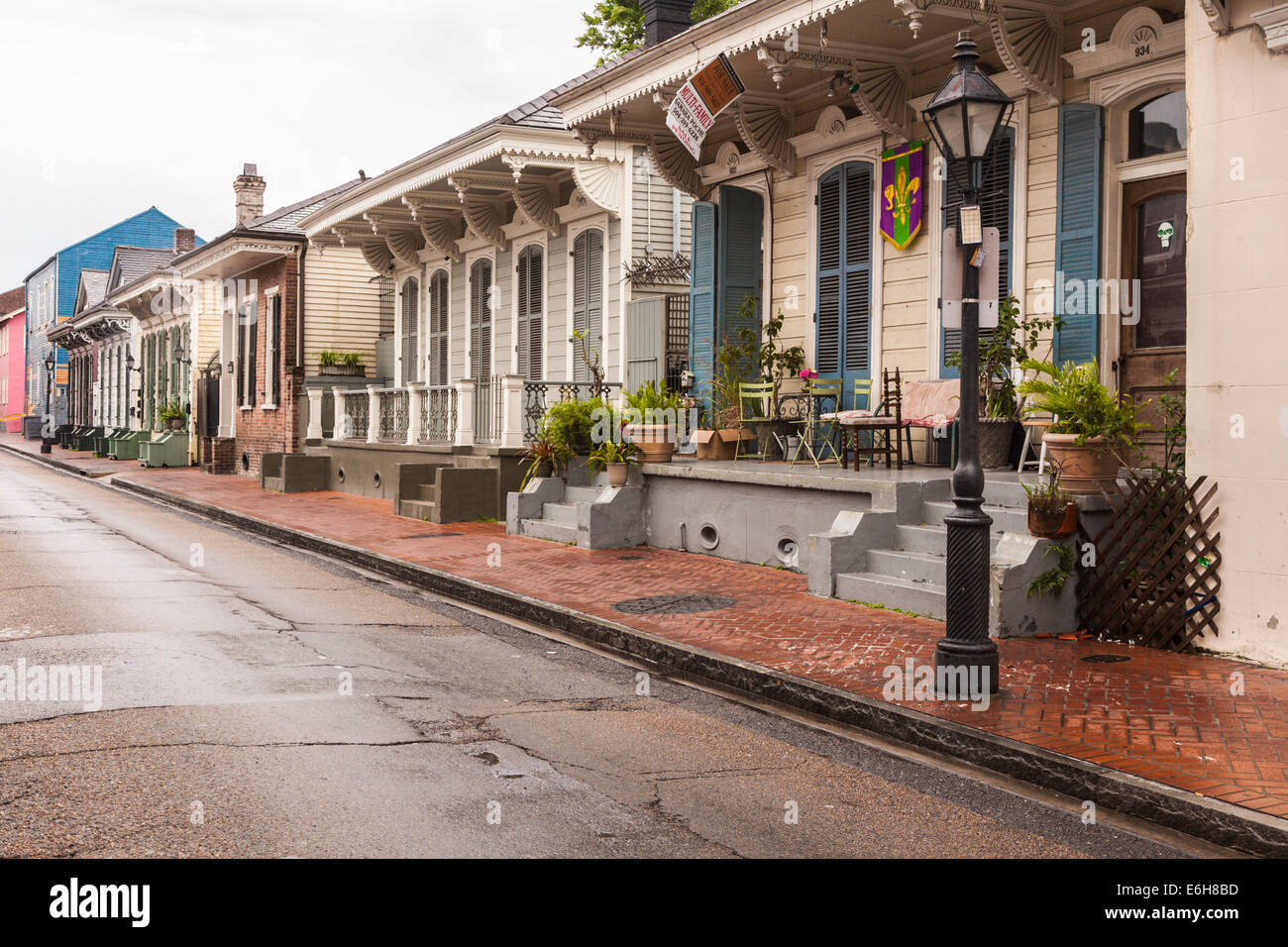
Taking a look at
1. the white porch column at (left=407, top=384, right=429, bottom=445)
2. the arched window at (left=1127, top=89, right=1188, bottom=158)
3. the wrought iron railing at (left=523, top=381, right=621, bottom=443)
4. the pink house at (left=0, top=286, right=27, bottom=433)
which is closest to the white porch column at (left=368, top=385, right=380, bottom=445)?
the white porch column at (left=407, top=384, right=429, bottom=445)

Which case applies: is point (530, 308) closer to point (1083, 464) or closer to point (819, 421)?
point (819, 421)

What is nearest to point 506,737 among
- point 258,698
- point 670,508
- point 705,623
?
point 258,698

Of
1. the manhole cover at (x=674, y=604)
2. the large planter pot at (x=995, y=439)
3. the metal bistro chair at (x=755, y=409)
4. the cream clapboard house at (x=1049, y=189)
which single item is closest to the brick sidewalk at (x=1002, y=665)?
the manhole cover at (x=674, y=604)

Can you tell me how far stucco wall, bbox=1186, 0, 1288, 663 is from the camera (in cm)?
760

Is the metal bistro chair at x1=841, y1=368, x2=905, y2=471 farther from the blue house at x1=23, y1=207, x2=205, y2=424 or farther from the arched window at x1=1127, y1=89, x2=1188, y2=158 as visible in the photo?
the blue house at x1=23, y1=207, x2=205, y2=424

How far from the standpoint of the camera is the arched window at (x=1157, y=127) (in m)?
10.1

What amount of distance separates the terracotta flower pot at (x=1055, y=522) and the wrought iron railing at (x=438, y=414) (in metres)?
10.9

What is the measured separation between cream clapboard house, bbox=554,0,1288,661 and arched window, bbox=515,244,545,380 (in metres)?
4.54

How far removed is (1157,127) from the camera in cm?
1027

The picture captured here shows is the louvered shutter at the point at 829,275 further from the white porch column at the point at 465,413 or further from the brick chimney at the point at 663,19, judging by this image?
the white porch column at the point at 465,413

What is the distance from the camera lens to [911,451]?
12.4 m

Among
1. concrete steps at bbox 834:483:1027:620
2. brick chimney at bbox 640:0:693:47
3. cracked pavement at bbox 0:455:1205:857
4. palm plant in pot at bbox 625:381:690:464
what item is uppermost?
brick chimney at bbox 640:0:693:47

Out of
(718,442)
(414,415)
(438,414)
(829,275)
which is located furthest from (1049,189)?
(414,415)
